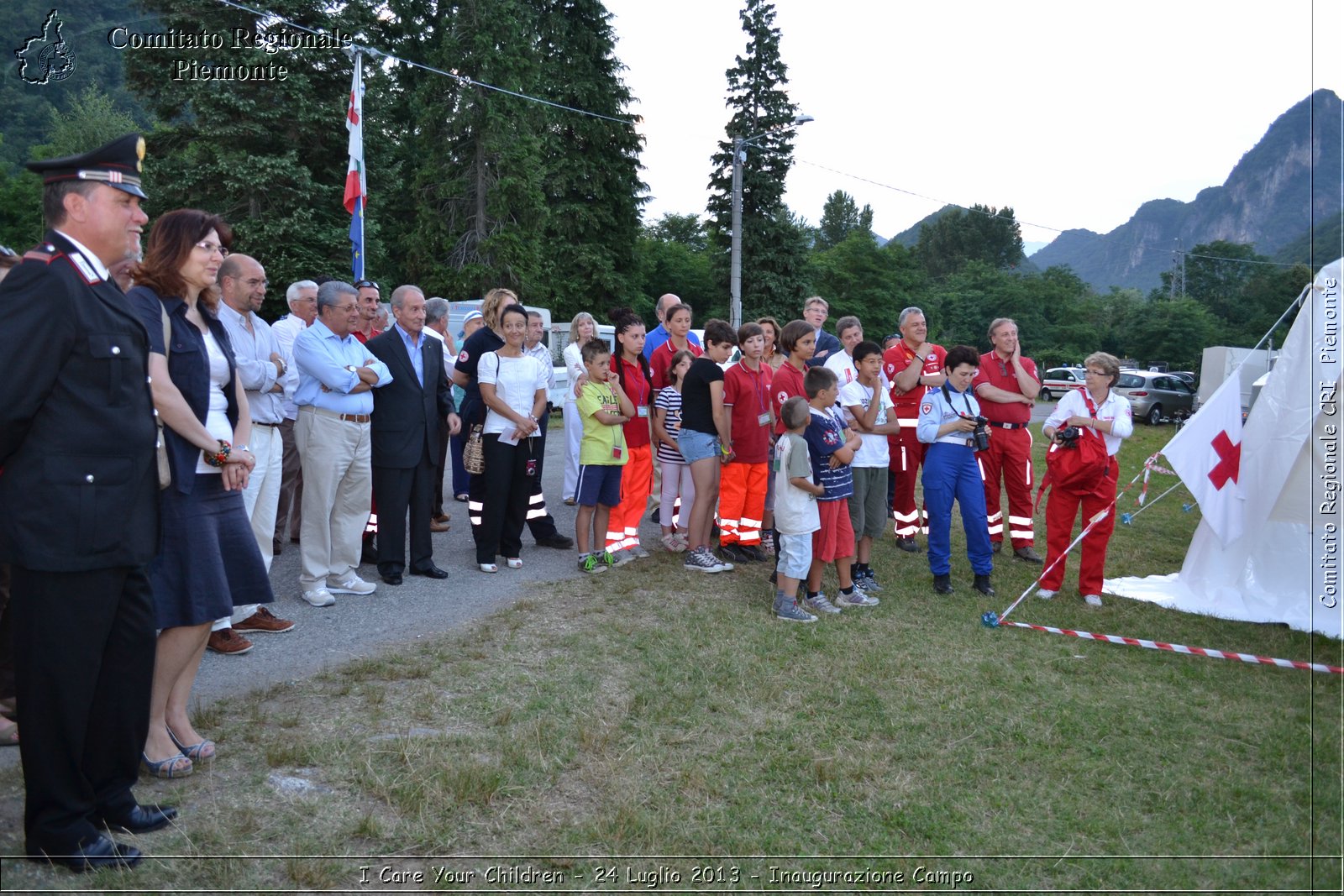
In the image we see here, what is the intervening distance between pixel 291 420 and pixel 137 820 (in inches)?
192

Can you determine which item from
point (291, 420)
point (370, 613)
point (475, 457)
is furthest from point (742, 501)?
point (291, 420)

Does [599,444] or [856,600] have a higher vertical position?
[599,444]

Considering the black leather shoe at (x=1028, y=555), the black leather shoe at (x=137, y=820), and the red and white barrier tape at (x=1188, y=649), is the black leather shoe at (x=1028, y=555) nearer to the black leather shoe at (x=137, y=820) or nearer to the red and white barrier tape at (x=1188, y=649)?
the red and white barrier tape at (x=1188, y=649)

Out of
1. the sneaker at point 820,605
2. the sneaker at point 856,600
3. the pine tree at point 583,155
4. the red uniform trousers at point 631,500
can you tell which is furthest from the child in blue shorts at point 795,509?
the pine tree at point 583,155

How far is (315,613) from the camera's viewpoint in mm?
5766

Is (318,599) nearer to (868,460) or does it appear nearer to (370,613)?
(370,613)

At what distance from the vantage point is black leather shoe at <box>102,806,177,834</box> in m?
3.04

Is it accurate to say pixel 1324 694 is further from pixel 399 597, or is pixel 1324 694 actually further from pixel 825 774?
pixel 399 597

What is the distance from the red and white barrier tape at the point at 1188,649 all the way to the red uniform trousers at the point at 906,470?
6.80ft

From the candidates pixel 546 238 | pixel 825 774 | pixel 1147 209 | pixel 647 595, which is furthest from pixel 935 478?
pixel 1147 209

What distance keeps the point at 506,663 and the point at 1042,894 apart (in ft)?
9.67

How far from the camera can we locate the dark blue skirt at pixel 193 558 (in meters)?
3.46

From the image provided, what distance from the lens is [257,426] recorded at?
5.35 metres

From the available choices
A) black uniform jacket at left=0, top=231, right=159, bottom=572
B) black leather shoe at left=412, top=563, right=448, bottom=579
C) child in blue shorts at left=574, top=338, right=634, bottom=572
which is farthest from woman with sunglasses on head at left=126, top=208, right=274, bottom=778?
child in blue shorts at left=574, top=338, right=634, bottom=572
